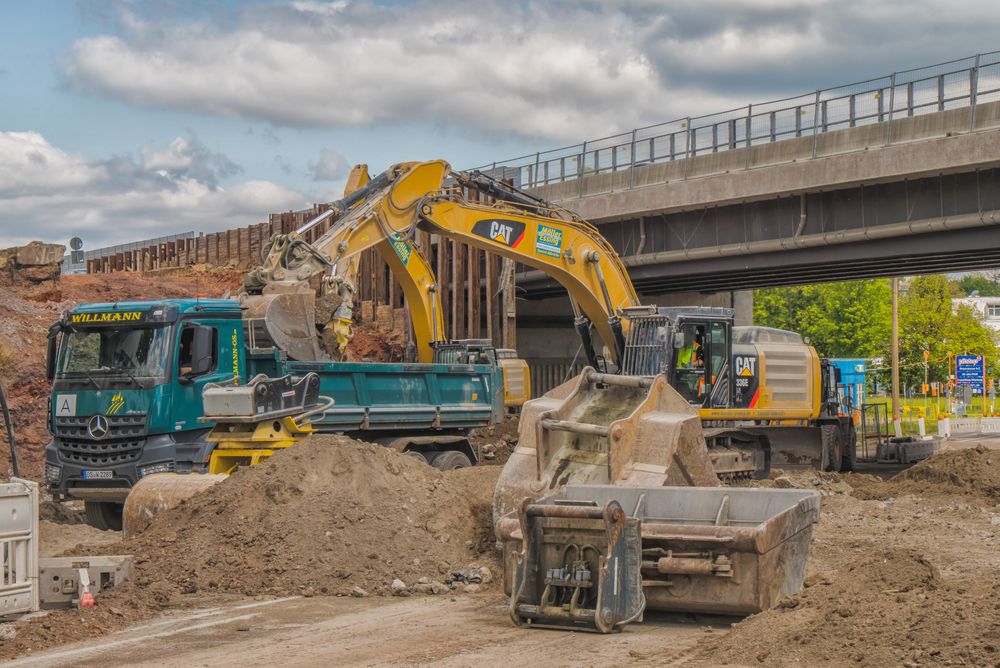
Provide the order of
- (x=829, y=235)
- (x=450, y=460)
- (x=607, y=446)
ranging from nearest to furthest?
(x=607, y=446), (x=450, y=460), (x=829, y=235)

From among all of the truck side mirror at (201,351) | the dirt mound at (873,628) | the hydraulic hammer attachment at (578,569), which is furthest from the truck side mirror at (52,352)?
the dirt mound at (873,628)

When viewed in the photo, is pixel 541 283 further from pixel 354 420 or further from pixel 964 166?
pixel 354 420

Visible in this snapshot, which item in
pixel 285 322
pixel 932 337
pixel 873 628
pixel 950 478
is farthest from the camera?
pixel 932 337

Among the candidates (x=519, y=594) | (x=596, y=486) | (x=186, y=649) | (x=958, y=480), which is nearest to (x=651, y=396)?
(x=596, y=486)

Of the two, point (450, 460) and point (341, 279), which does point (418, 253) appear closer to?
point (341, 279)

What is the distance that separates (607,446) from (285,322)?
20.7ft

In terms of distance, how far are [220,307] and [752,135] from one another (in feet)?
53.2

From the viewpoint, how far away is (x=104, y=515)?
54.5ft

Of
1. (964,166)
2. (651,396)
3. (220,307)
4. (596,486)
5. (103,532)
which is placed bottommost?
(103,532)

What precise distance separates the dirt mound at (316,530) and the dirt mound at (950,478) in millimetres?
7991

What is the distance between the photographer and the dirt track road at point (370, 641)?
8.32 metres

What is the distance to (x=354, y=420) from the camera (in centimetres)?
1698

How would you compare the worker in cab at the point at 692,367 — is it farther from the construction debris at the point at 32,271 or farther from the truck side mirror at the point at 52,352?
the construction debris at the point at 32,271

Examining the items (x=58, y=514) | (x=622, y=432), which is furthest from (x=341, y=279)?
(x=622, y=432)
